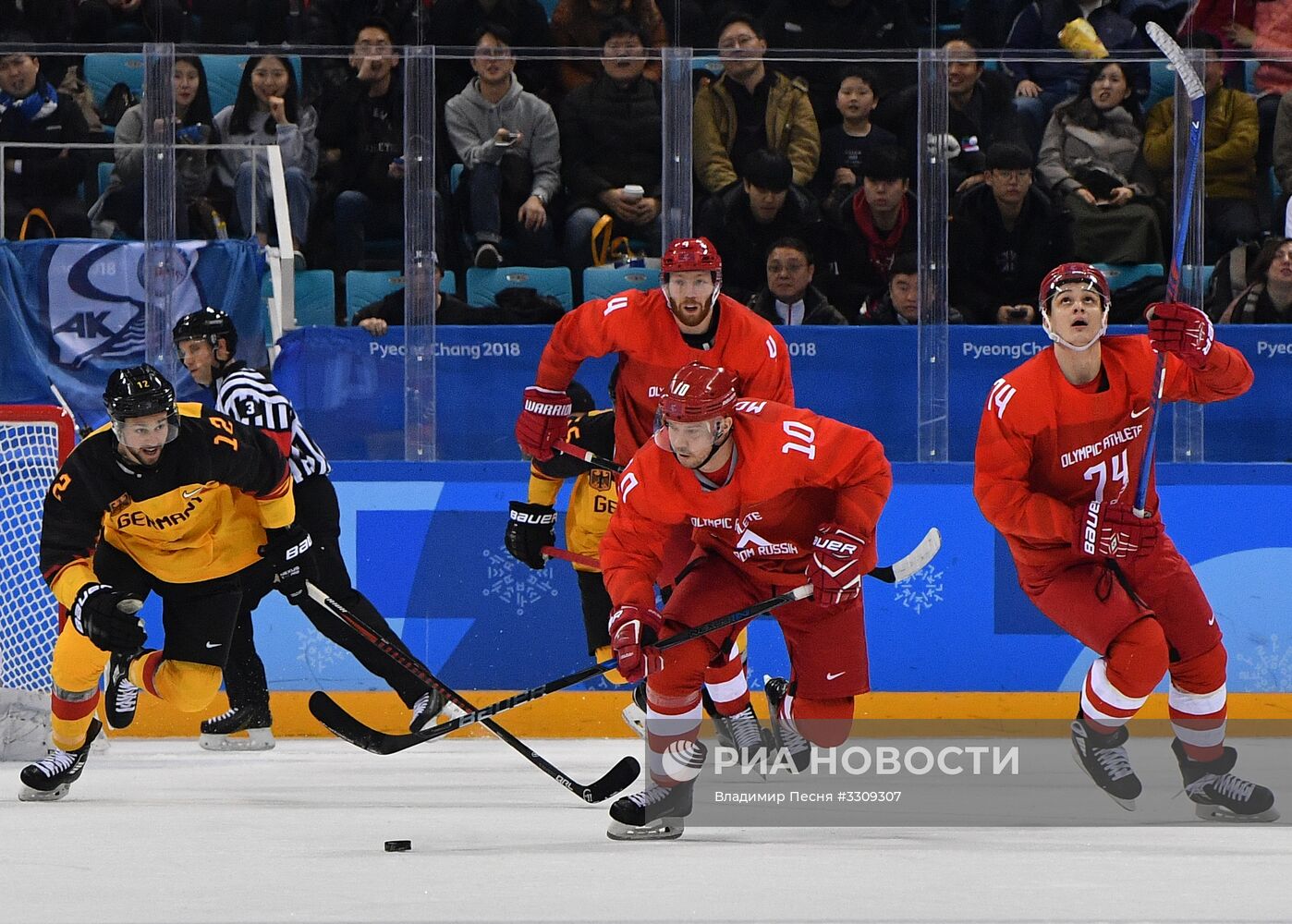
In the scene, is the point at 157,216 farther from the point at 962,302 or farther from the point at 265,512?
the point at 962,302

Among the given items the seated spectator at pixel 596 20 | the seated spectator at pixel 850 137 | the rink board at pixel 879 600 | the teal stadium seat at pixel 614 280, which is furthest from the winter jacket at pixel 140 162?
the seated spectator at pixel 850 137

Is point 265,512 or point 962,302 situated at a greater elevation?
point 962,302

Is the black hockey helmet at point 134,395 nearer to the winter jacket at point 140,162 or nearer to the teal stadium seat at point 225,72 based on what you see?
the winter jacket at point 140,162

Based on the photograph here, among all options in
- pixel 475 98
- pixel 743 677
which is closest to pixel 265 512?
pixel 743 677

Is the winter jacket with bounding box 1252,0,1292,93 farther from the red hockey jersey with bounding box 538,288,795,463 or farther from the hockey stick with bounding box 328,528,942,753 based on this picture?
the hockey stick with bounding box 328,528,942,753

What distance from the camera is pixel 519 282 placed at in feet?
19.9

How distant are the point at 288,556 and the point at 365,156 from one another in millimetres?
1771

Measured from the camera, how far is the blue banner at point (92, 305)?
232 inches

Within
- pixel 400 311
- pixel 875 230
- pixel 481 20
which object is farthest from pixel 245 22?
pixel 875 230

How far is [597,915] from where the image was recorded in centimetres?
276

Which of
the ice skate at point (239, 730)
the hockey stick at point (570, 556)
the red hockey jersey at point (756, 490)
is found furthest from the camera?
the ice skate at point (239, 730)

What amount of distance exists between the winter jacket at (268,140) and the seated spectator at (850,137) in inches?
66.8

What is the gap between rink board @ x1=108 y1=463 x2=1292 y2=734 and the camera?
5.81 meters

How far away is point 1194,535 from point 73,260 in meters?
3.73
